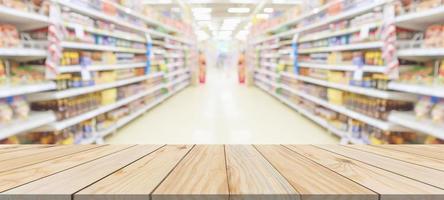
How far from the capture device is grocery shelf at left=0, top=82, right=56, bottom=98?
210cm

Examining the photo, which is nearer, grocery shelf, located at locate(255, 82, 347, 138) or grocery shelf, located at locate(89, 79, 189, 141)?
grocery shelf, located at locate(89, 79, 189, 141)

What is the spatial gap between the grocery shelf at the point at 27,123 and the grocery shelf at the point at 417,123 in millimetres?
3277

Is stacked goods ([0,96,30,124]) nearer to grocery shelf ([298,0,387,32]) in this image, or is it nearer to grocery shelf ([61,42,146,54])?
grocery shelf ([61,42,146,54])

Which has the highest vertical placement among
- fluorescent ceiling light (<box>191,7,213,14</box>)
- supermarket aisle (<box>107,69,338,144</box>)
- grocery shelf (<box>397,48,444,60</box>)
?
fluorescent ceiling light (<box>191,7,213,14</box>)

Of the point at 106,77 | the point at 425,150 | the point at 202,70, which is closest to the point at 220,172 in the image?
the point at 425,150

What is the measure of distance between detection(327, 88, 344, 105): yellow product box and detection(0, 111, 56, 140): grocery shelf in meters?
3.49

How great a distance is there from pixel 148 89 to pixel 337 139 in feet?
12.4

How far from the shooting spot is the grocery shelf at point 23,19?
2.19m

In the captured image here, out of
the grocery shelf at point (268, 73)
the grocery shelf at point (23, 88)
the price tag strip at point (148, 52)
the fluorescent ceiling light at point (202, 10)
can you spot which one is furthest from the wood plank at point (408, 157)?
the fluorescent ceiling light at point (202, 10)

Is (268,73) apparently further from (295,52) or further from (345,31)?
(345,31)

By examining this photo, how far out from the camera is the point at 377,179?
2.34ft

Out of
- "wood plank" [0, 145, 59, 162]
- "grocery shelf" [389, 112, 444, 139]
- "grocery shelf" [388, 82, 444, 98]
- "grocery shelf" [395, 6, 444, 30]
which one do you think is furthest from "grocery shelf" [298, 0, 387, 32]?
"wood plank" [0, 145, 59, 162]

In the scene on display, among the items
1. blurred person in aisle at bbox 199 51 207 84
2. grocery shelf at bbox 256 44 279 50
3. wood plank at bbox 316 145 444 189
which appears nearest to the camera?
wood plank at bbox 316 145 444 189

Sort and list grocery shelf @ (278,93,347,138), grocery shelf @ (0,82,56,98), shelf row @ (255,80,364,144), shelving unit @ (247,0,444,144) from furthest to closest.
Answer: grocery shelf @ (278,93,347,138) → shelf row @ (255,80,364,144) → shelving unit @ (247,0,444,144) → grocery shelf @ (0,82,56,98)
